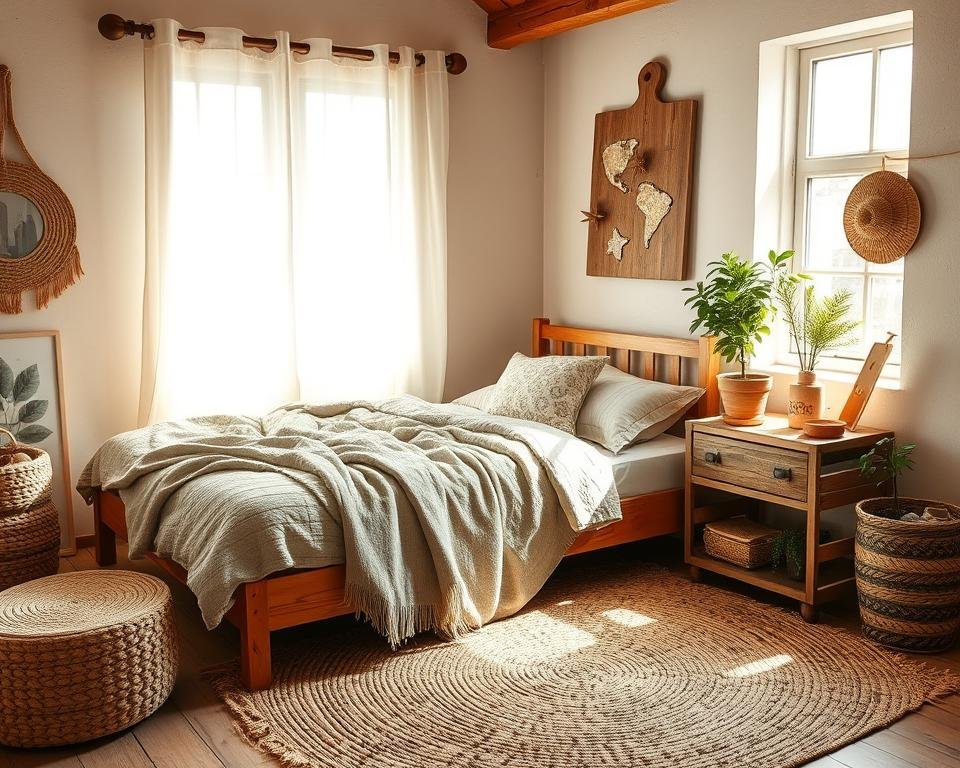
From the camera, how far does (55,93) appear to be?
154 inches

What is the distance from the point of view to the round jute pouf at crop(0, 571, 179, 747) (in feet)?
8.12

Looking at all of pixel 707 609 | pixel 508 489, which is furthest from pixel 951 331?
pixel 508 489

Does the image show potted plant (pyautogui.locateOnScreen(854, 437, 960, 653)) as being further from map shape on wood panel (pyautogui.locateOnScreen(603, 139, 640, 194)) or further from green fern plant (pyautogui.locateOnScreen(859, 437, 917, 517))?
map shape on wood panel (pyautogui.locateOnScreen(603, 139, 640, 194))

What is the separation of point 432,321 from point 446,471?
62.6 inches

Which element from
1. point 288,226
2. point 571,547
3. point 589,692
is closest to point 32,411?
point 288,226

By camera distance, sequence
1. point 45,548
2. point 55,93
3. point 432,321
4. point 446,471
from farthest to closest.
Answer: point 432,321 < point 55,93 < point 45,548 < point 446,471

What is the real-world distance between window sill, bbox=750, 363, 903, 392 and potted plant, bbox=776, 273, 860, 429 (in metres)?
0.07

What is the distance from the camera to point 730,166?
13.0ft

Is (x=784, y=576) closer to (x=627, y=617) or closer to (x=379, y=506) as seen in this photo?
(x=627, y=617)

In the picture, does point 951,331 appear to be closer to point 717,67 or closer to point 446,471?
point 717,67

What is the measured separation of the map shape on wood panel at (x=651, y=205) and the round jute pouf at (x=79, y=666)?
2.62 metres

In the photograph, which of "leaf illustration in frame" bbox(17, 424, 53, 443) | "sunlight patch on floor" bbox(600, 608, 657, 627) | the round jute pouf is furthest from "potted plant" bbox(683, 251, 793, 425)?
"leaf illustration in frame" bbox(17, 424, 53, 443)

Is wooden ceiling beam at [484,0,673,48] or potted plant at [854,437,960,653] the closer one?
potted plant at [854,437,960,653]

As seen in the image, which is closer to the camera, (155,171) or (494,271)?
(155,171)
